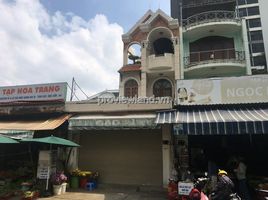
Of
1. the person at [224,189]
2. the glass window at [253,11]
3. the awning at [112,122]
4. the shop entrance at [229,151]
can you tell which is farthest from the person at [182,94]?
the glass window at [253,11]

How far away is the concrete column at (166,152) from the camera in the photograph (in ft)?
45.2

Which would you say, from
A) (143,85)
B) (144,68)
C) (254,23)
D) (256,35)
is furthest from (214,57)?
(254,23)

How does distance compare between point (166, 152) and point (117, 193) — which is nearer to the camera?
point (117, 193)

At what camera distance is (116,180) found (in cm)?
1537

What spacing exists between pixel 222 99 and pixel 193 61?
382 inches

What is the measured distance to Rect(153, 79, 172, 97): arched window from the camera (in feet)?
69.2

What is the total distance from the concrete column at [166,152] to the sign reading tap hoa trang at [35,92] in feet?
21.4

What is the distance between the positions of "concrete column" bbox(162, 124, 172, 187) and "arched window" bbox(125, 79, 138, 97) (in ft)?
25.8

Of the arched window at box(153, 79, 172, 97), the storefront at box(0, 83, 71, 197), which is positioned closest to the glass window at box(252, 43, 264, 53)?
the arched window at box(153, 79, 172, 97)

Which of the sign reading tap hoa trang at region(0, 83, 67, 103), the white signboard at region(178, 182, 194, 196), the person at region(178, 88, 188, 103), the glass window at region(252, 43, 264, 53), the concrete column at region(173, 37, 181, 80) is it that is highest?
the glass window at region(252, 43, 264, 53)

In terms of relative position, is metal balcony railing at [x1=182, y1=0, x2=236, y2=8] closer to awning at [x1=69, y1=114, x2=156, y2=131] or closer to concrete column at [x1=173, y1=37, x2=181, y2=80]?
concrete column at [x1=173, y1=37, x2=181, y2=80]

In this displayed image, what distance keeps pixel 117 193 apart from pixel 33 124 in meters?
6.37

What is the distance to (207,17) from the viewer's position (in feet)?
74.9

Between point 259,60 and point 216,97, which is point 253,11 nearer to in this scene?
point 259,60
